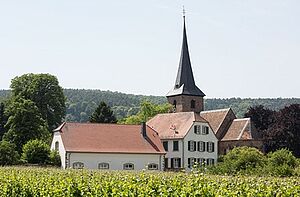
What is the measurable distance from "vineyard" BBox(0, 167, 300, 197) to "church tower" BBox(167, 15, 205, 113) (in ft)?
220

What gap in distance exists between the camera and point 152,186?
1395 cm

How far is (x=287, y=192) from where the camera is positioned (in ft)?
35.6

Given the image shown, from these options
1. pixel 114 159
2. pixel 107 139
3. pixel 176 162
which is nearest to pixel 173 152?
pixel 176 162

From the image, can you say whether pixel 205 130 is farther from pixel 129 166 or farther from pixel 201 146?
pixel 129 166

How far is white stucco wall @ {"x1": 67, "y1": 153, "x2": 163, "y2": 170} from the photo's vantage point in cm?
6034

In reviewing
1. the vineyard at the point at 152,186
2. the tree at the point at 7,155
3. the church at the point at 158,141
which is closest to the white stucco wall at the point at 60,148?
the church at the point at 158,141

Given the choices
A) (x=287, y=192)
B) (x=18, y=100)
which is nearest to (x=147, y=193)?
(x=287, y=192)

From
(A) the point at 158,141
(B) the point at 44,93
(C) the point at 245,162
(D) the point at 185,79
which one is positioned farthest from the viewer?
(D) the point at 185,79

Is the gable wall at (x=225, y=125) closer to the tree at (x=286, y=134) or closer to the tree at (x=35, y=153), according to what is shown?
the tree at (x=286, y=134)

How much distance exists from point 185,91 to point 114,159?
1069 inches

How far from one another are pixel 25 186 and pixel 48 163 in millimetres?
40931

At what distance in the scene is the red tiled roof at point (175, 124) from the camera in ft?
227

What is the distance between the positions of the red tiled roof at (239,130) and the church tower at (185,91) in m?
8.79

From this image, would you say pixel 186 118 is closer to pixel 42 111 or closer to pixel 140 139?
pixel 140 139
